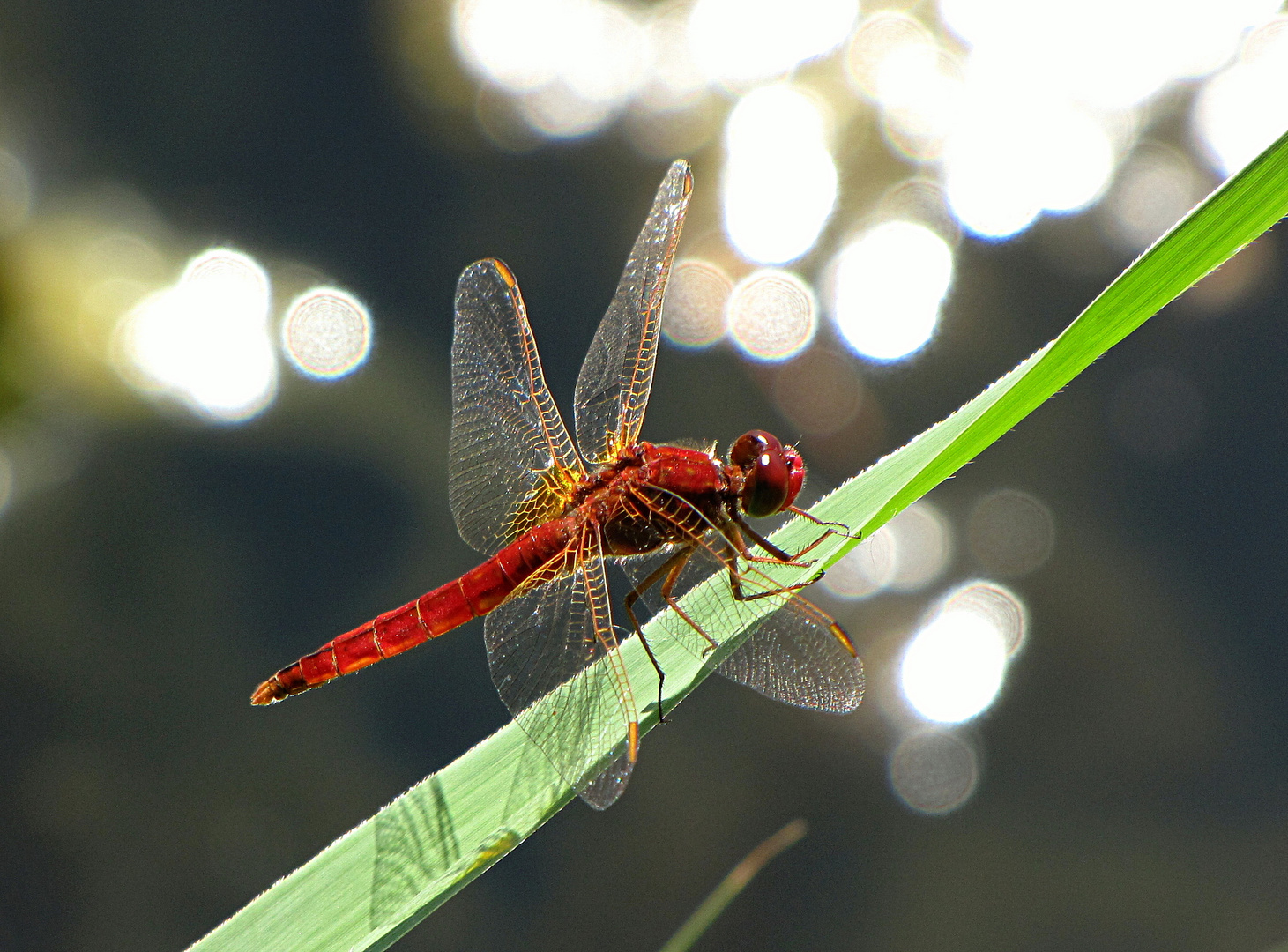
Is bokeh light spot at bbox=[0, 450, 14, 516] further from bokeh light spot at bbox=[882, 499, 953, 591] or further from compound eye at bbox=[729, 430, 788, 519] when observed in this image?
bokeh light spot at bbox=[882, 499, 953, 591]

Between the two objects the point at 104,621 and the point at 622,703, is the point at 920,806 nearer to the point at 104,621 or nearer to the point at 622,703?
the point at 622,703

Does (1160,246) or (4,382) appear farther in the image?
(4,382)

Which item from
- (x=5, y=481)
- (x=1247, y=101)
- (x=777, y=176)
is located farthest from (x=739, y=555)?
(x=1247, y=101)

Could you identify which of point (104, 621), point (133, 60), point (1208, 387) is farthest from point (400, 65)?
point (1208, 387)

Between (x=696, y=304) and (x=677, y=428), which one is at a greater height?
(x=696, y=304)

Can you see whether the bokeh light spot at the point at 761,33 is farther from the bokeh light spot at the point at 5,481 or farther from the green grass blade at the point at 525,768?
the bokeh light spot at the point at 5,481

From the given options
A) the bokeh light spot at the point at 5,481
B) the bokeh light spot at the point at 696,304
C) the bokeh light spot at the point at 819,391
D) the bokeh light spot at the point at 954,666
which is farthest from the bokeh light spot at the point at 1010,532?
the bokeh light spot at the point at 5,481

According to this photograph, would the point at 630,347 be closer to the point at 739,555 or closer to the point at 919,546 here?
the point at 739,555
